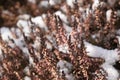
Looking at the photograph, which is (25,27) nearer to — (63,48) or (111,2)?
(63,48)

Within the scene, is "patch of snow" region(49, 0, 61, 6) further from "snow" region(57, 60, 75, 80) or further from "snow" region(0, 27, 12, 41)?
"snow" region(57, 60, 75, 80)

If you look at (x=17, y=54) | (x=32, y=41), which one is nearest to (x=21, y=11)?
(x=32, y=41)

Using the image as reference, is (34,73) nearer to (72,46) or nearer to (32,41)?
(72,46)

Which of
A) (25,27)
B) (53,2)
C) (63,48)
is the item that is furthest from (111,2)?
(25,27)

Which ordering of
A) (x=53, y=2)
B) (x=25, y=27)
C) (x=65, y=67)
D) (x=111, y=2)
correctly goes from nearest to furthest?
(x=65, y=67) < (x=111, y=2) < (x=25, y=27) < (x=53, y=2)

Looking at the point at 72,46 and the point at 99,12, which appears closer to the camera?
the point at 72,46

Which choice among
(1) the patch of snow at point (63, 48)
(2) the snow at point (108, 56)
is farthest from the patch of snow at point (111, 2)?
(1) the patch of snow at point (63, 48)

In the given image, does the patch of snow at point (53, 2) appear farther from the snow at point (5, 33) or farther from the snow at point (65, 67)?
the snow at point (65, 67)

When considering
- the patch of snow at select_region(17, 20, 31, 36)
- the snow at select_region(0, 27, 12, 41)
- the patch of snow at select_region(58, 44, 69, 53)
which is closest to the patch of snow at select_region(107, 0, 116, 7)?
the patch of snow at select_region(58, 44, 69, 53)
